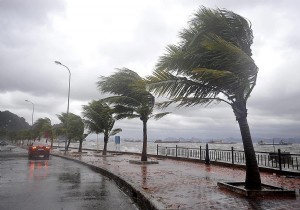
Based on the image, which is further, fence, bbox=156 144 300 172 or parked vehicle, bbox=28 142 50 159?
parked vehicle, bbox=28 142 50 159

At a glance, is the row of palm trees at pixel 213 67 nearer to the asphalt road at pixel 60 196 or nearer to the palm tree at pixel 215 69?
the palm tree at pixel 215 69

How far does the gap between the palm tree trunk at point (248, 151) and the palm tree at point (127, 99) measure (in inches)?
423

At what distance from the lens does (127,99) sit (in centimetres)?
2022

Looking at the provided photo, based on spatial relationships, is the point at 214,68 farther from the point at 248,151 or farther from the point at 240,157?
the point at 240,157

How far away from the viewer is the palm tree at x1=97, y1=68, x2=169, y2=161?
19.8 m

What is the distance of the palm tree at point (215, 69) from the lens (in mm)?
8555

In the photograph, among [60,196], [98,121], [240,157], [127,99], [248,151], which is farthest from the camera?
[98,121]

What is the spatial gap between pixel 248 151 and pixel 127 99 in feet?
40.6

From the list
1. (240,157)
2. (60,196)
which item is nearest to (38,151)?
(240,157)

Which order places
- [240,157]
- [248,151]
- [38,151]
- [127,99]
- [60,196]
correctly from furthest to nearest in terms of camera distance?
[38,151] < [127,99] < [240,157] < [248,151] < [60,196]

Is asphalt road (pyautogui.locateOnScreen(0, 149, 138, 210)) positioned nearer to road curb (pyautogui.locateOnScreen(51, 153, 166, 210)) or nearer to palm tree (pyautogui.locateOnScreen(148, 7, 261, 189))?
road curb (pyautogui.locateOnScreen(51, 153, 166, 210))

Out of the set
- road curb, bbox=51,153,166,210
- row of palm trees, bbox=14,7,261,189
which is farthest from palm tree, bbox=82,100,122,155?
row of palm trees, bbox=14,7,261,189

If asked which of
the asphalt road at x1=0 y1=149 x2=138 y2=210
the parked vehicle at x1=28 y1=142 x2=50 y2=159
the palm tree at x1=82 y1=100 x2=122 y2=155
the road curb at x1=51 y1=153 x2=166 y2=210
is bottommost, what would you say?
the asphalt road at x1=0 y1=149 x2=138 y2=210

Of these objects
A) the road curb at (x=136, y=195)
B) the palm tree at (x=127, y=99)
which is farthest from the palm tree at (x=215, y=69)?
the palm tree at (x=127, y=99)
